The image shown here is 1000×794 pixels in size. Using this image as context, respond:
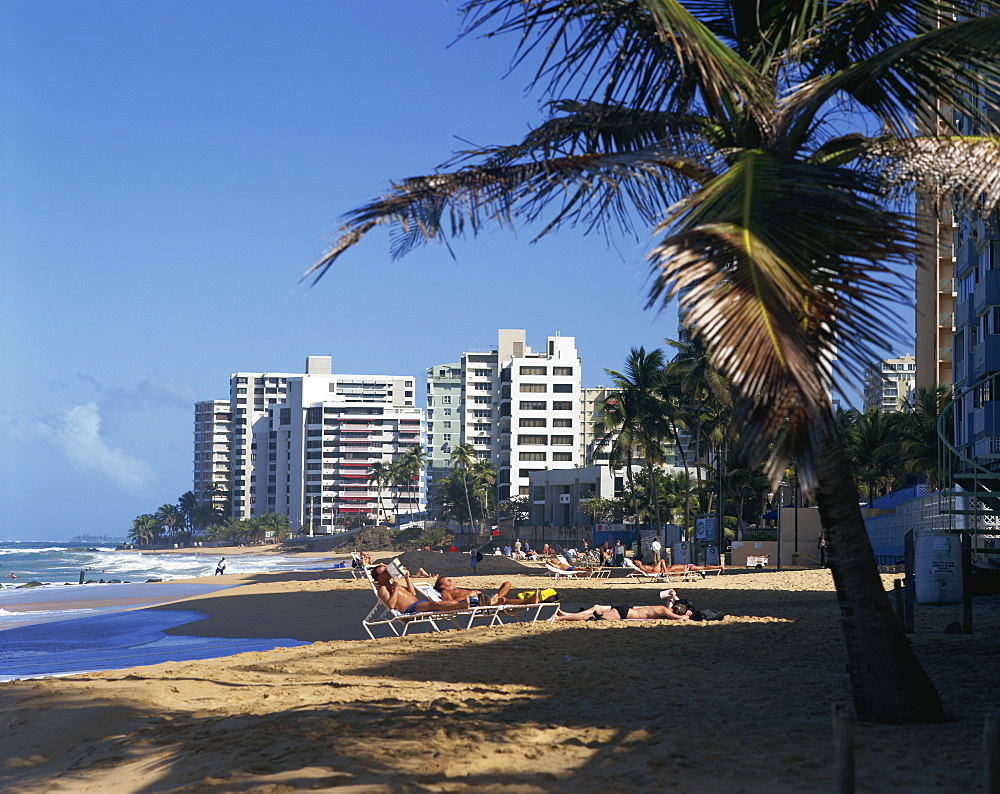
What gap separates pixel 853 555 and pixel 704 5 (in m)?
3.95

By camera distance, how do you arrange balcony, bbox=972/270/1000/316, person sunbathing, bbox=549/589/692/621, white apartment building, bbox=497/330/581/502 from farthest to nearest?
white apartment building, bbox=497/330/581/502, balcony, bbox=972/270/1000/316, person sunbathing, bbox=549/589/692/621

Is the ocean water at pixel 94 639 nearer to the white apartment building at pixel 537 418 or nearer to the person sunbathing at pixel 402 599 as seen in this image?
the person sunbathing at pixel 402 599

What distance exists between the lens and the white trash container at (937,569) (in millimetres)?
14312

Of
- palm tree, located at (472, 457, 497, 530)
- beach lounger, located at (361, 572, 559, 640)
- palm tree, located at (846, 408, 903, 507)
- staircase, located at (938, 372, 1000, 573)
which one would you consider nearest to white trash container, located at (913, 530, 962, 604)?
staircase, located at (938, 372, 1000, 573)

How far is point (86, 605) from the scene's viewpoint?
3253 cm

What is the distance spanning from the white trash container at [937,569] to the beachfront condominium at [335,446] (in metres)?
158

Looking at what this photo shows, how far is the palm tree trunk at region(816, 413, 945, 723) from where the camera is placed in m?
6.08

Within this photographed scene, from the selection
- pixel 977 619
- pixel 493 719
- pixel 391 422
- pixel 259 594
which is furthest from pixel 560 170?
pixel 391 422

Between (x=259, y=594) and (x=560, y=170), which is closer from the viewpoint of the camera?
(x=560, y=170)

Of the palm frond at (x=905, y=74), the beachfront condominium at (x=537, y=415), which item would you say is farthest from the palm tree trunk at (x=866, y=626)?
the beachfront condominium at (x=537, y=415)

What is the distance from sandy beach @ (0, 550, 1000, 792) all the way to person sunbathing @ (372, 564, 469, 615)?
67 cm

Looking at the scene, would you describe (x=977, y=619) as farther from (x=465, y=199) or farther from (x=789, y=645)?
(x=465, y=199)

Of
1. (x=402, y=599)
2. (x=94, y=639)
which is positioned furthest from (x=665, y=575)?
(x=402, y=599)

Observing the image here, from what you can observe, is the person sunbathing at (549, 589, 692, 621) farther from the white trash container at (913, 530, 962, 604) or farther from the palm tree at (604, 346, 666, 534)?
the palm tree at (604, 346, 666, 534)
